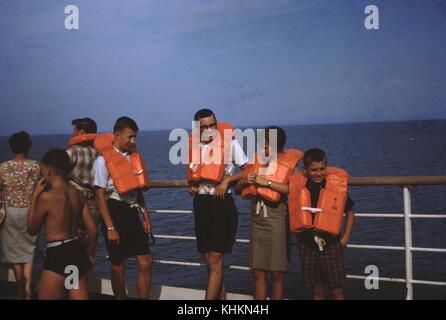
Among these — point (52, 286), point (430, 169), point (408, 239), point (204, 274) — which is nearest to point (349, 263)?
point (204, 274)

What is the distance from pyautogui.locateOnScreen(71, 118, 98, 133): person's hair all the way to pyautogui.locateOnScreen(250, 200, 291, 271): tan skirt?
1754 millimetres

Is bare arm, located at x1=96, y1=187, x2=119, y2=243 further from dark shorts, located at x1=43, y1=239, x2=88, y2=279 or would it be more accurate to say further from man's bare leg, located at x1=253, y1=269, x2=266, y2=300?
man's bare leg, located at x1=253, y1=269, x2=266, y2=300

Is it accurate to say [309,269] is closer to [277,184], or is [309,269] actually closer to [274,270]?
[274,270]

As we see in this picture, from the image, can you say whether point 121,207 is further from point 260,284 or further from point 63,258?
point 260,284

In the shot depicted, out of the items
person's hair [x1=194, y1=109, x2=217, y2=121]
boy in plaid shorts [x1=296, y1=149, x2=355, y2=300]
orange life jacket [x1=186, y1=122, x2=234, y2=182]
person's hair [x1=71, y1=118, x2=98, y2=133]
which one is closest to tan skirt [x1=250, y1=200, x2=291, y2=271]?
boy in plaid shorts [x1=296, y1=149, x2=355, y2=300]

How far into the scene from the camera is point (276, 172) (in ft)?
12.9

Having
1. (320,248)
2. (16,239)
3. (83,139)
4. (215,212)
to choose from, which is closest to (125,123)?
(83,139)

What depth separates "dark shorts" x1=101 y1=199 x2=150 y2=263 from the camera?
13.3 ft

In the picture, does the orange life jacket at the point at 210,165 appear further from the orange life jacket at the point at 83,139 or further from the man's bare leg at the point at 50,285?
the man's bare leg at the point at 50,285

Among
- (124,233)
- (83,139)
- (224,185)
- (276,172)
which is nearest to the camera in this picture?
(224,185)

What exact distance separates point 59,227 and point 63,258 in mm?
210

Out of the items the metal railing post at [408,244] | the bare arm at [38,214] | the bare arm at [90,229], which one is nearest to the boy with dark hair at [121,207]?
the bare arm at [90,229]

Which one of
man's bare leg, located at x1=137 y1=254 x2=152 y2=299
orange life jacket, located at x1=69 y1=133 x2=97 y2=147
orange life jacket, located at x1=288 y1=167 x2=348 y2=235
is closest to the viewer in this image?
orange life jacket, located at x1=288 y1=167 x2=348 y2=235
